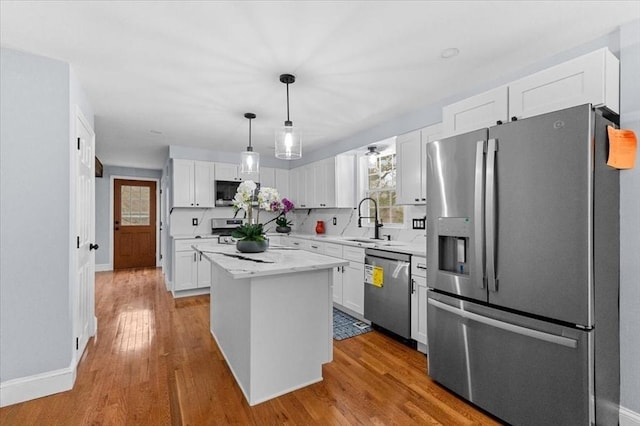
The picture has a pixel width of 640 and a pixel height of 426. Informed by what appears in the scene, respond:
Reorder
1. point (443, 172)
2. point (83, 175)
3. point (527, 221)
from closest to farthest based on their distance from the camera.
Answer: point (527, 221), point (443, 172), point (83, 175)

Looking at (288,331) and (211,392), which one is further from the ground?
(288,331)

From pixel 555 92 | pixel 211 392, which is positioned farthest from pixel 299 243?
pixel 555 92

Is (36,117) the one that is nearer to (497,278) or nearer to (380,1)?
(380,1)

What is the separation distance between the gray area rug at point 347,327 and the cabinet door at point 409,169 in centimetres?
146

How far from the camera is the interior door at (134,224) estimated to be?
23.6ft

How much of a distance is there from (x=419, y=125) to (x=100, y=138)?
4.55 metres

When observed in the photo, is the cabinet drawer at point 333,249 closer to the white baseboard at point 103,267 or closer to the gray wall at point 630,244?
the gray wall at point 630,244

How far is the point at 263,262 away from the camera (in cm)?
212

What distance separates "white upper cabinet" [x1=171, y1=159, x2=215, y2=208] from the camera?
196 inches

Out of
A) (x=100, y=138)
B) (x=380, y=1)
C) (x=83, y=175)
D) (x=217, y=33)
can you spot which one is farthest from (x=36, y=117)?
(x=100, y=138)

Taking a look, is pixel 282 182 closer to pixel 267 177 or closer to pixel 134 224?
pixel 267 177

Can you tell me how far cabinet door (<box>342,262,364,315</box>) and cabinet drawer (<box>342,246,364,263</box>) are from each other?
6 centimetres

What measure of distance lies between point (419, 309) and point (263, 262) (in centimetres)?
156

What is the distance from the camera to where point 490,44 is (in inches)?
82.4
